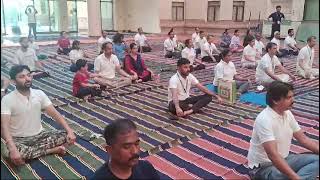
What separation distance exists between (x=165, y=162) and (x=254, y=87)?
3.05 metres

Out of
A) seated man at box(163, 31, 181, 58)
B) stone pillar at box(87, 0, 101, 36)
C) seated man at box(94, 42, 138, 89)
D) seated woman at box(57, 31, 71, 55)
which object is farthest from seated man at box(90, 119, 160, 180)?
stone pillar at box(87, 0, 101, 36)

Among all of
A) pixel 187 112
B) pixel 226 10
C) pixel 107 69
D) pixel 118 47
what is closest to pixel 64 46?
pixel 118 47

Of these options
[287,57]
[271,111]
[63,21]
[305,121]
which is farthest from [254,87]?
[63,21]

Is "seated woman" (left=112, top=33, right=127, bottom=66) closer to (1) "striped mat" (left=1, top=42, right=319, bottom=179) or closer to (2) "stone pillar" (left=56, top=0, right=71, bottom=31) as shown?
(1) "striped mat" (left=1, top=42, right=319, bottom=179)

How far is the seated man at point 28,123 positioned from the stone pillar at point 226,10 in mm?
12346

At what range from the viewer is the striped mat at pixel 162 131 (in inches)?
100

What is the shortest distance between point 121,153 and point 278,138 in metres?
1.08

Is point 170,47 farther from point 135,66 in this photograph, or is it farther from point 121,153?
point 121,153

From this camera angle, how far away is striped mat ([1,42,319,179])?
2.55 meters

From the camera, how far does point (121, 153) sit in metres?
1.42

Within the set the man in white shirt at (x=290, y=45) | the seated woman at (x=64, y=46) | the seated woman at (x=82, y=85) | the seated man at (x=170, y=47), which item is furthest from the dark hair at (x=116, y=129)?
the man in white shirt at (x=290, y=45)

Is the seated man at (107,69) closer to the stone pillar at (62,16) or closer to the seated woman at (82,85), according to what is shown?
the seated woman at (82,85)

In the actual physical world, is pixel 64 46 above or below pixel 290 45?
below

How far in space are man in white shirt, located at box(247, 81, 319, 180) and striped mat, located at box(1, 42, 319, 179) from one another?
16 cm
